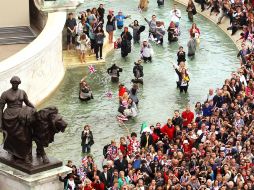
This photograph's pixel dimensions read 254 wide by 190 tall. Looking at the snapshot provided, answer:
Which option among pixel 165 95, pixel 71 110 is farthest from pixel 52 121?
pixel 165 95

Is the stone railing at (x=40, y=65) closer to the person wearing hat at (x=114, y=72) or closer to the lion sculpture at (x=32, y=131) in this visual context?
the person wearing hat at (x=114, y=72)

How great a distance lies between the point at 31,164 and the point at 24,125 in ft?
3.16

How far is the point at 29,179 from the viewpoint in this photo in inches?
946

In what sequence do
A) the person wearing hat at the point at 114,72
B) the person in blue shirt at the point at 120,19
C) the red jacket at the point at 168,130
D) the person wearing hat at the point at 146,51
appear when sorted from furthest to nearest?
the person in blue shirt at the point at 120,19, the person wearing hat at the point at 146,51, the person wearing hat at the point at 114,72, the red jacket at the point at 168,130

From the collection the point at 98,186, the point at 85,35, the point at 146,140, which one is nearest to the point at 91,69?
the point at 85,35

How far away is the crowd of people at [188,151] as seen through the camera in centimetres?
2888

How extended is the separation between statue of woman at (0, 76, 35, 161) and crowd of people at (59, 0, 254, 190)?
1173 mm

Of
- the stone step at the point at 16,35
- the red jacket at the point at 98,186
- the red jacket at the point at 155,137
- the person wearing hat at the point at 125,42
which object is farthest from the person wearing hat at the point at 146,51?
the red jacket at the point at 98,186

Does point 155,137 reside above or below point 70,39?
below

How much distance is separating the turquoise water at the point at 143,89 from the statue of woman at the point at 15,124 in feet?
26.4

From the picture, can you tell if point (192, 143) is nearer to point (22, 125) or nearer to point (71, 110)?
point (71, 110)

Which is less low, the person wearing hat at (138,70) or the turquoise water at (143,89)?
the person wearing hat at (138,70)

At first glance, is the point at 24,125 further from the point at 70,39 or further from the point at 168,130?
the point at 70,39

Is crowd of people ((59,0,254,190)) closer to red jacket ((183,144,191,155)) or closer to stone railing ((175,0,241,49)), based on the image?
red jacket ((183,144,191,155))
